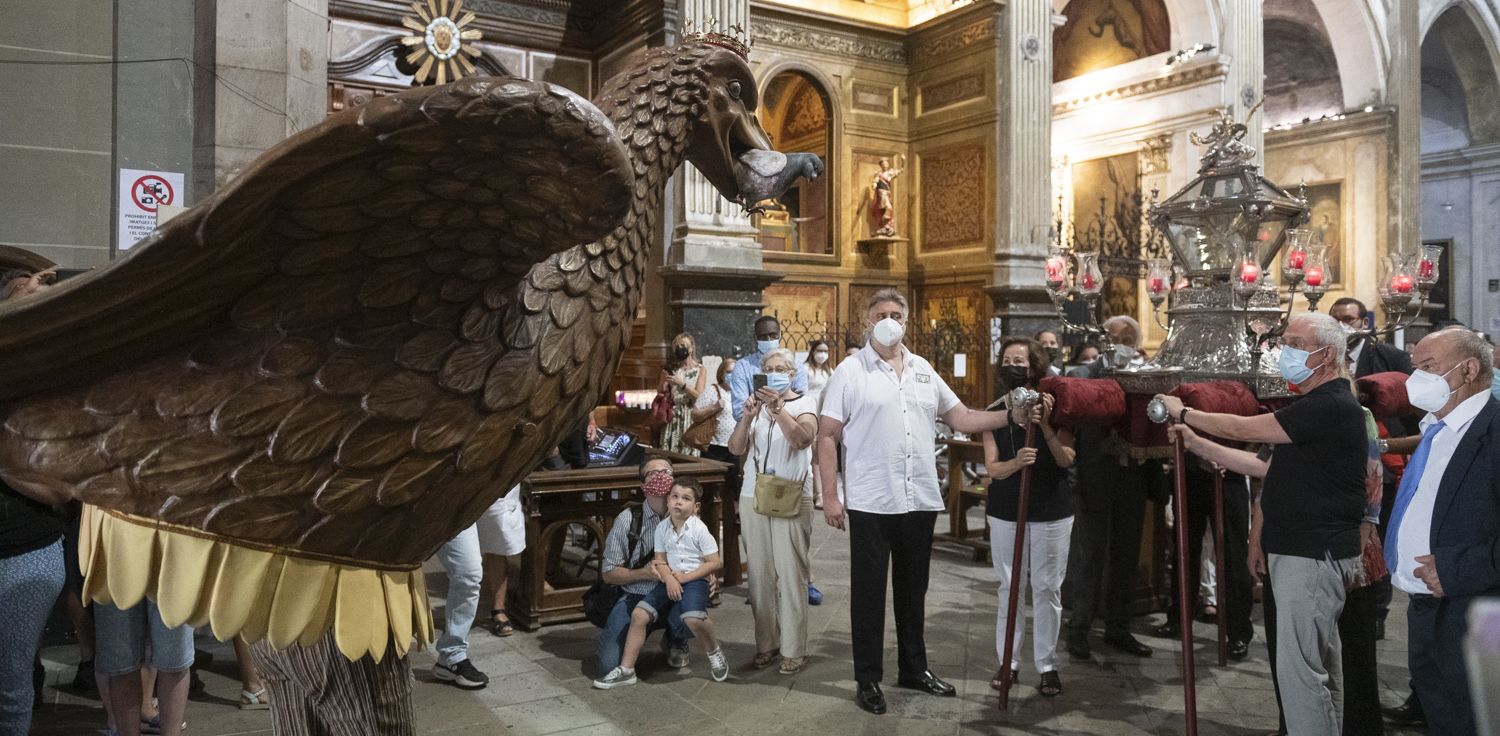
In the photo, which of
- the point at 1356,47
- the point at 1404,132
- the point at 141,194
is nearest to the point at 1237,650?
the point at 141,194

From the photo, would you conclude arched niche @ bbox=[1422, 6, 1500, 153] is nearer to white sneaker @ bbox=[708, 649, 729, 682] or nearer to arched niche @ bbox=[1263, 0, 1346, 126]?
arched niche @ bbox=[1263, 0, 1346, 126]

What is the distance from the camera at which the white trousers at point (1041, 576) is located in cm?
450

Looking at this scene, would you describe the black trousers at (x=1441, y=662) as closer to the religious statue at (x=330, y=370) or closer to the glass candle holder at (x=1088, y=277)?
the glass candle holder at (x=1088, y=277)

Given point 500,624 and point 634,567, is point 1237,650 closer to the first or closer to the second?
point 634,567

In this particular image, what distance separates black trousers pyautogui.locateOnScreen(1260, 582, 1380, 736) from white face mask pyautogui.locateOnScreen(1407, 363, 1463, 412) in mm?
834

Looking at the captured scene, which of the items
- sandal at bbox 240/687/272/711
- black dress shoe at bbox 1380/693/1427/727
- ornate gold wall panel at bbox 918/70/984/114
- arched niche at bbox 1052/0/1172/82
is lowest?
black dress shoe at bbox 1380/693/1427/727

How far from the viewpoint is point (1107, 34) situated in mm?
16391

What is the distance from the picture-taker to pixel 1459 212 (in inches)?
843

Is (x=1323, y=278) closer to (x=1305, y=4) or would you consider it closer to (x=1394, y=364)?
(x=1394, y=364)

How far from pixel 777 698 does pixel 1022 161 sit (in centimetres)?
949

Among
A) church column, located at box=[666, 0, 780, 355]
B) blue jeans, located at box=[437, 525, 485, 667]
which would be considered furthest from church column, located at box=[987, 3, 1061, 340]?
blue jeans, located at box=[437, 525, 485, 667]

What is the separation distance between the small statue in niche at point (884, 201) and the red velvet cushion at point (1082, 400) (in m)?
9.45

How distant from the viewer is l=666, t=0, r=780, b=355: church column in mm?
9703

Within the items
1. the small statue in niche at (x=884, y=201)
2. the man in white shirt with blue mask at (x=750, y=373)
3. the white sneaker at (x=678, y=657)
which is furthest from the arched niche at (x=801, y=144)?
the white sneaker at (x=678, y=657)
